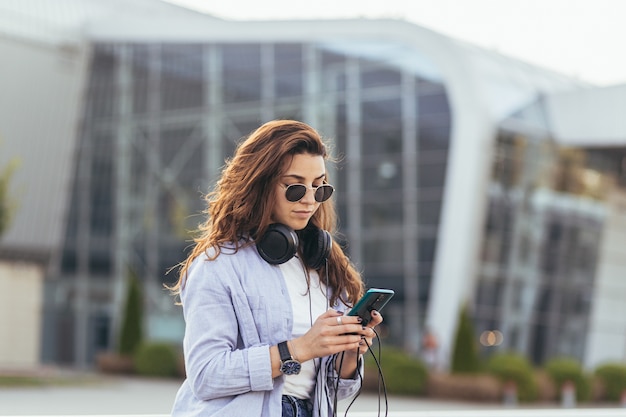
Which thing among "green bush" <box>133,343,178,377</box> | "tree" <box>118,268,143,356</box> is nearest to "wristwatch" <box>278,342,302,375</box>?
"green bush" <box>133,343,178,377</box>

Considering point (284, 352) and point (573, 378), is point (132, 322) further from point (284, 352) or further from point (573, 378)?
point (284, 352)

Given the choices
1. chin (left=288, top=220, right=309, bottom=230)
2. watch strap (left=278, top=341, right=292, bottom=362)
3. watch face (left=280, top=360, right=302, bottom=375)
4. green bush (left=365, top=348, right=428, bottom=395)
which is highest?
chin (left=288, top=220, right=309, bottom=230)

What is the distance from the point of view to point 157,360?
76.3ft

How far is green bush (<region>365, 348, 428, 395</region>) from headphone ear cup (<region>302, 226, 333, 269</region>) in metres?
16.6

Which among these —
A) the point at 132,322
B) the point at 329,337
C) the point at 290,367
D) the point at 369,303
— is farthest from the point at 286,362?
the point at 132,322

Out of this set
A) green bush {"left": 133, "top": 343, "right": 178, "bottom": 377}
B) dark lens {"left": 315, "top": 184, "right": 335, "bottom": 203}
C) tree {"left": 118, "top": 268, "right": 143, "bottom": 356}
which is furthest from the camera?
tree {"left": 118, "top": 268, "right": 143, "bottom": 356}

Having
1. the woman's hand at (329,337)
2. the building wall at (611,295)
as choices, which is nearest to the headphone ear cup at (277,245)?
the woman's hand at (329,337)

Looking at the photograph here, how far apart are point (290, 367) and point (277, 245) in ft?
1.09

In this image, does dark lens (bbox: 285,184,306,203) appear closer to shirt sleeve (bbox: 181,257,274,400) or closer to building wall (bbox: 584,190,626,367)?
shirt sleeve (bbox: 181,257,274,400)

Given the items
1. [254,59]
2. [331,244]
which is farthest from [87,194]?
[331,244]

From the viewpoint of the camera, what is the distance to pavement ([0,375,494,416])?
14.8m

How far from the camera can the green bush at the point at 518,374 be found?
19484mm

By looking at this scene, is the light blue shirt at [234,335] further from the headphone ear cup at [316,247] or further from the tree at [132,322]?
the tree at [132,322]

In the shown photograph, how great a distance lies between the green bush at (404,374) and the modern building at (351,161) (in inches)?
75.5
